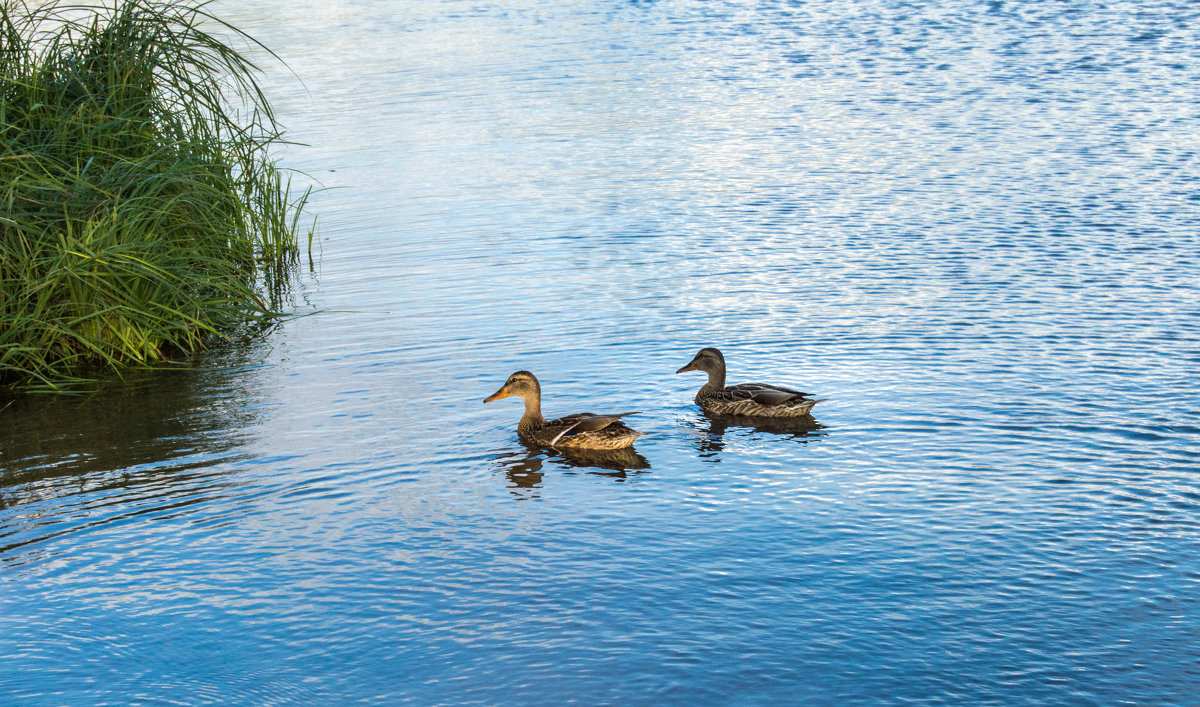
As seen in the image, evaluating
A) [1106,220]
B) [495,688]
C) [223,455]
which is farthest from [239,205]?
[1106,220]

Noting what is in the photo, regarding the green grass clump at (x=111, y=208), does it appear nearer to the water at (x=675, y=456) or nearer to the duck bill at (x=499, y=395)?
the water at (x=675, y=456)

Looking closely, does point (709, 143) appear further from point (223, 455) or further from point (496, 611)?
point (496, 611)

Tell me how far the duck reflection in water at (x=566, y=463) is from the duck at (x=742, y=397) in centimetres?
99

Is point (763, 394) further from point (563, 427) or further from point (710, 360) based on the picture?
point (563, 427)

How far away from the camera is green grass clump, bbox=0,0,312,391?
11.6 meters

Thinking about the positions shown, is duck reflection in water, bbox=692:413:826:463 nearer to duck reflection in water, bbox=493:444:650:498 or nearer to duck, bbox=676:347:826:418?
duck, bbox=676:347:826:418

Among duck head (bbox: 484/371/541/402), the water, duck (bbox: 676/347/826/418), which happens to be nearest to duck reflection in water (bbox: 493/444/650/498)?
the water

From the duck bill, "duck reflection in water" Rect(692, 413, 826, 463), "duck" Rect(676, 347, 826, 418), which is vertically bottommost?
"duck reflection in water" Rect(692, 413, 826, 463)

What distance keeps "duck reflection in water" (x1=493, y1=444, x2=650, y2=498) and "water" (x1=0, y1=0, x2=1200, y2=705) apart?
0.16 ft

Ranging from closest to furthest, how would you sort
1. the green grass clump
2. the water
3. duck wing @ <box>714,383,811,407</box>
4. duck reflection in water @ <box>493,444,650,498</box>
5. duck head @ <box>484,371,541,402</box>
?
the water, duck reflection in water @ <box>493,444,650,498</box>, duck wing @ <box>714,383,811,407</box>, duck head @ <box>484,371,541,402</box>, the green grass clump

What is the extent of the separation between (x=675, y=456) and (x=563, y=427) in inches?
34.5

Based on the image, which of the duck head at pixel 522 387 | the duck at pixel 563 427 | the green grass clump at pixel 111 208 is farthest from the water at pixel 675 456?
the green grass clump at pixel 111 208

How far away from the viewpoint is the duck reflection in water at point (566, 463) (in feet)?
30.3

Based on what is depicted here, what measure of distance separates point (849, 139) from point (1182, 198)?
6511 millimetres
